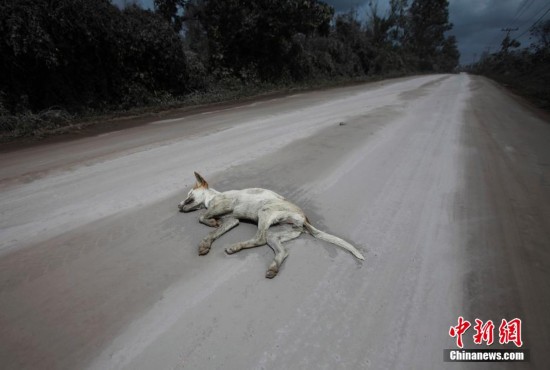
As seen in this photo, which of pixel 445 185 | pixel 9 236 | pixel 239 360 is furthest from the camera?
pixel 445 185

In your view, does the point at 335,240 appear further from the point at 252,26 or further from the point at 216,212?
the point at 252,26

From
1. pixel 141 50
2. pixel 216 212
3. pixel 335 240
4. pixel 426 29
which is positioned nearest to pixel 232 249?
pixel 216 212

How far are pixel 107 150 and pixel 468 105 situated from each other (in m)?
11.9

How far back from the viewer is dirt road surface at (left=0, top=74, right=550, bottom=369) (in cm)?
211

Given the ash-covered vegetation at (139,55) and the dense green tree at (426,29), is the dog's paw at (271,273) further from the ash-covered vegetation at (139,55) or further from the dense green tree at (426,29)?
the dense green tree at (426,29)

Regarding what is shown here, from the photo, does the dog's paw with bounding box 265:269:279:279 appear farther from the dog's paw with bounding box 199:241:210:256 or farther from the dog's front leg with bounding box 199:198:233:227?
the dog's front leg with bounding box 199:198:233:227

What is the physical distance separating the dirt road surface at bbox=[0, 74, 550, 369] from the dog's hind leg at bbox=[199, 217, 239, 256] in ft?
0.27

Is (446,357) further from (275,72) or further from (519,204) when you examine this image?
(275,72)

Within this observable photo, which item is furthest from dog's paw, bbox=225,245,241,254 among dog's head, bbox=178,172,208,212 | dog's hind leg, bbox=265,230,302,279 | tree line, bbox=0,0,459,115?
tree line, bbox=0,0,459,115

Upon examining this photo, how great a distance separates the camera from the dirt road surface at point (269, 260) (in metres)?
2.11

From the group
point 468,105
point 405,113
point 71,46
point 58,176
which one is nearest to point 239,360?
point 58,176

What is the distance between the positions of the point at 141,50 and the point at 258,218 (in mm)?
10928

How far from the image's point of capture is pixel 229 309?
240cm

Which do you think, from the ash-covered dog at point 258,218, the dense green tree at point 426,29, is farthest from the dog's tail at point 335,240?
the dense green tree at point 426,29
